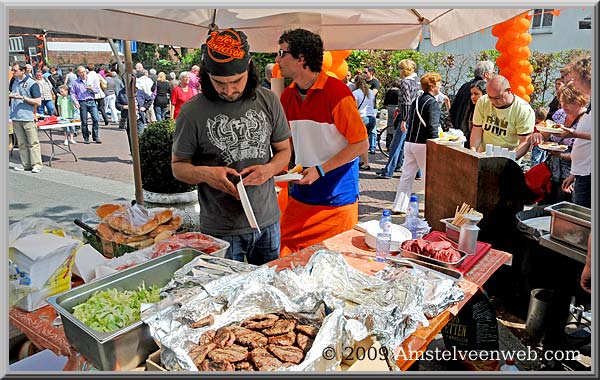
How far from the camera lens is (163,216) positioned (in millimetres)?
2723

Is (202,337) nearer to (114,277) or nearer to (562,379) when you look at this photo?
(114,277)

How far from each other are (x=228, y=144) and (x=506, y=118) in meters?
3.54

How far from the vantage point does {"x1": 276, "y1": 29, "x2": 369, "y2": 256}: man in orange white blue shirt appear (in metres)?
3.06

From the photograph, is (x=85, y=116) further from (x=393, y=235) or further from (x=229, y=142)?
(x=393, y=235)

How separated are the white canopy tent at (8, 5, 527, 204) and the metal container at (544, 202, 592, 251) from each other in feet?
4.04

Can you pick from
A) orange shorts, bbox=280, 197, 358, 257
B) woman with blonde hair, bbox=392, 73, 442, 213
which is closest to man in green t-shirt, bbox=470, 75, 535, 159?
woman with blonde hair, bbox=392, 73, 442, 213

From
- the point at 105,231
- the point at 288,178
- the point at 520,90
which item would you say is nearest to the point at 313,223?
the point at 288,178

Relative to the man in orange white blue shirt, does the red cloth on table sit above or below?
below

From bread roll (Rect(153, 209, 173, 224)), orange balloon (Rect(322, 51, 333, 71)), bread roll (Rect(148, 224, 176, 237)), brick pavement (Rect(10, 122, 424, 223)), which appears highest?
orange balloon (Rect(322, 51, 333, 71))

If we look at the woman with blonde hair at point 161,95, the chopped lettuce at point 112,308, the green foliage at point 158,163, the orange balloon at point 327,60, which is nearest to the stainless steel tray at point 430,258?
the chopped lettuce at point 112,308

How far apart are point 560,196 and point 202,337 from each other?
409 cm

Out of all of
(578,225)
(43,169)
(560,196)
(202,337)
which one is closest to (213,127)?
(202,337)

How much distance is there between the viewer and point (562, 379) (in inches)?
53.8

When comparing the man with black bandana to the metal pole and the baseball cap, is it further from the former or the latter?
→ the metal pole
